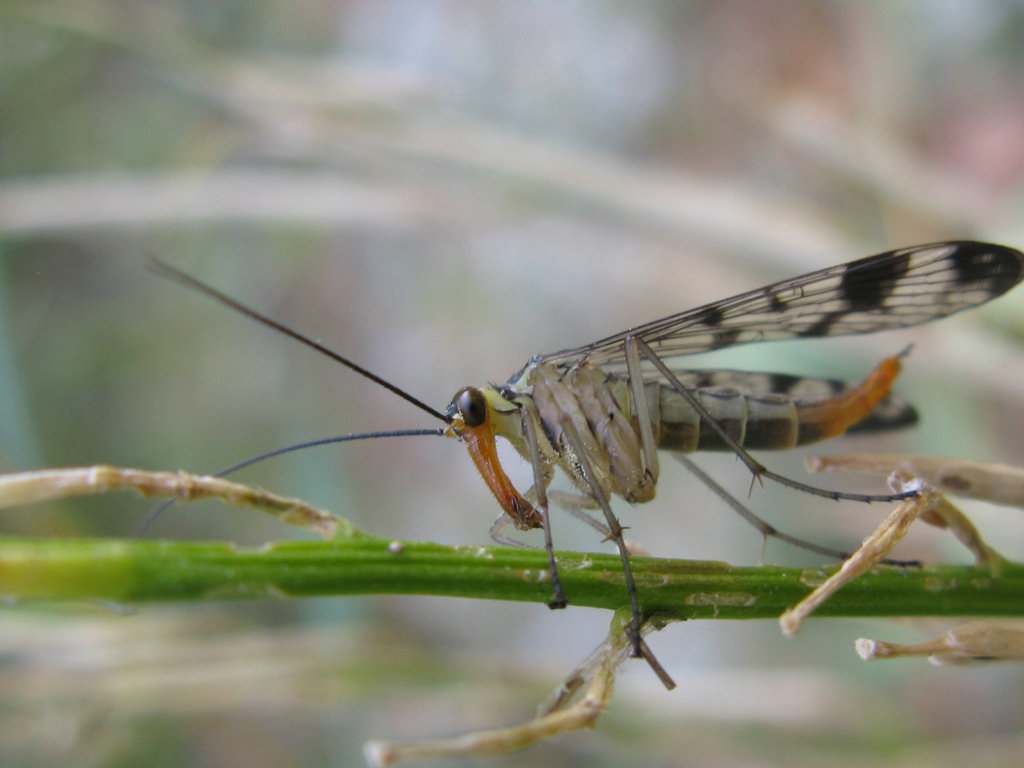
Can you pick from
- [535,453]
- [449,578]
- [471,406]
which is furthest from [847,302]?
[449,578]

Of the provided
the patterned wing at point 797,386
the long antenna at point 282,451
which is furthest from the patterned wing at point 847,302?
the long antenna at point 282,451

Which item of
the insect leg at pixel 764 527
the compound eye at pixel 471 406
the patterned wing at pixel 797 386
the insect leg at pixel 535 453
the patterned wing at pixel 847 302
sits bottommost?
the insect leg at pixel 764 527

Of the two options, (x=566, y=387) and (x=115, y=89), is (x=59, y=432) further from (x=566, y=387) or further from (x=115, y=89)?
(x=566, y=387)

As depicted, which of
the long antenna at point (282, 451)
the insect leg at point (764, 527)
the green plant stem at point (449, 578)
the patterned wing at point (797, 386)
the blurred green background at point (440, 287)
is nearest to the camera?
the green plant stem at point (449, 578)

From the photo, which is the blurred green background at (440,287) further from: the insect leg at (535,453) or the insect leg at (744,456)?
the insect leg at (744,456)

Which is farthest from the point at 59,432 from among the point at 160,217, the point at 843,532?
the point at 843,532

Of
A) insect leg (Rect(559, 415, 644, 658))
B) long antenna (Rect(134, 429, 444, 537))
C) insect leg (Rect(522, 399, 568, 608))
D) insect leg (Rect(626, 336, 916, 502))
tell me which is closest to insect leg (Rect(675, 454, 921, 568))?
insect leg (Rect(626, 336, 916, 502))
